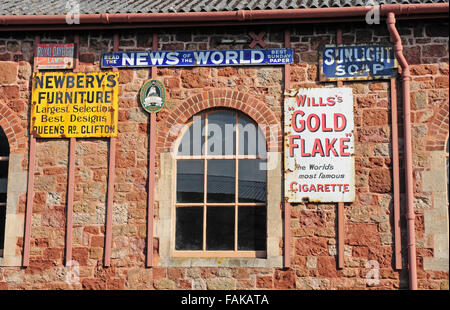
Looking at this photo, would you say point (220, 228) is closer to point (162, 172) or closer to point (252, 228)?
point (252, 228)

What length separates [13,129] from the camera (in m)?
7.72

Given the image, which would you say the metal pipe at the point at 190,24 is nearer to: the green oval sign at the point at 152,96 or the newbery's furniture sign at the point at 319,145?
the green oval sign at the point at 152,96

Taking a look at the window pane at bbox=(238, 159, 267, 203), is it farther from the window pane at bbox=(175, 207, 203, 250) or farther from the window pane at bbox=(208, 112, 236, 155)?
the window pane at bbox=(175, 207, 203, 250)

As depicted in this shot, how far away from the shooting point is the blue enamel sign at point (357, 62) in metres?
7.43

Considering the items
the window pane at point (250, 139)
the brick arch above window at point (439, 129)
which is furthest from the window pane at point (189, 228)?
the brick arch above window at point (439, 129)

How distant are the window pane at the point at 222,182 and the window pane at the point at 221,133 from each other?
0.17m

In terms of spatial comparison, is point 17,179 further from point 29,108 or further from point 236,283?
point 236,283

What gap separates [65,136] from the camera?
25.1 ft

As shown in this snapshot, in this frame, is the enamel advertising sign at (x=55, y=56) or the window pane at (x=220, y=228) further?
the enamel advertising sign at (x=55, y=56)

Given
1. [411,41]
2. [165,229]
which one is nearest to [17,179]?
[165,229]

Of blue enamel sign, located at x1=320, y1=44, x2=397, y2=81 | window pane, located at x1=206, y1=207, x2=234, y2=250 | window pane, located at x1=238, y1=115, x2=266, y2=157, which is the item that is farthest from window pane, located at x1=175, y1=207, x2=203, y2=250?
blue enamel sign, located at x1=320, y1=44, x2=397, y2=81

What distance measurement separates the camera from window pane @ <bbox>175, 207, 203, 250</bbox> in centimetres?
743

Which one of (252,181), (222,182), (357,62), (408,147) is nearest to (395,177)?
(408,147)
